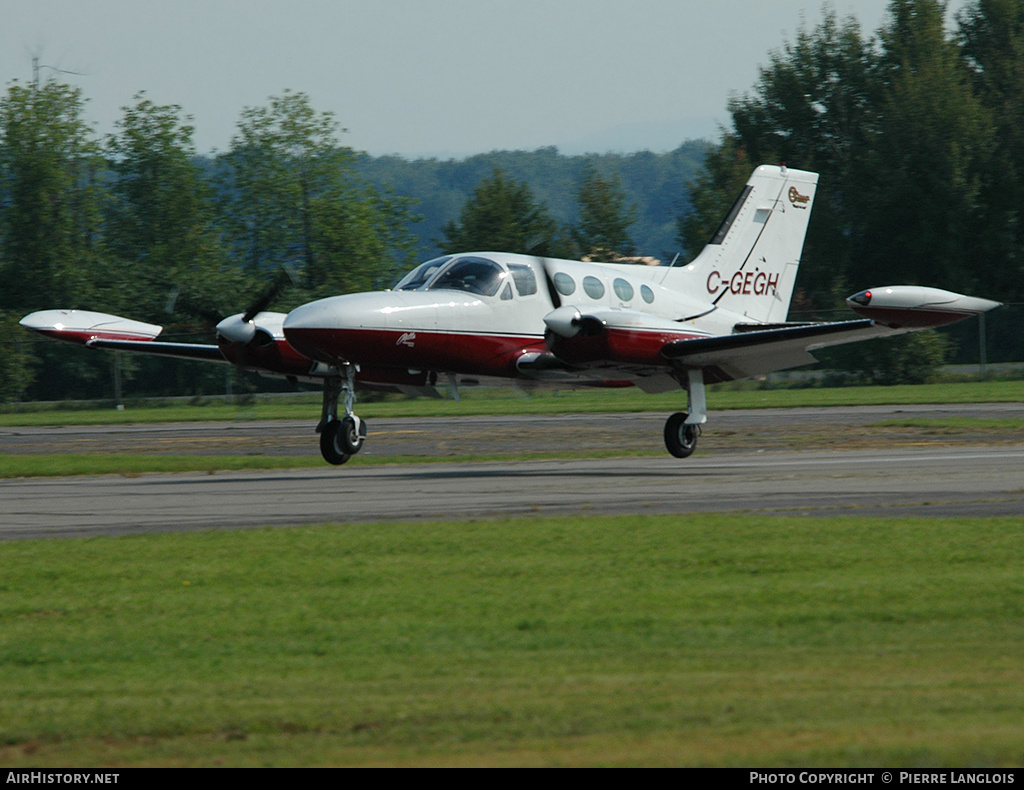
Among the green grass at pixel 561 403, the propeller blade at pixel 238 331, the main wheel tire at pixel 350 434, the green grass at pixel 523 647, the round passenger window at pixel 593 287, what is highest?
the round passenger window at pixel 593 287

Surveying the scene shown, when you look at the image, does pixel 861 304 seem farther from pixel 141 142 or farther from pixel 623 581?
pixel 141 142

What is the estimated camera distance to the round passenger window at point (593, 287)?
2114 cm

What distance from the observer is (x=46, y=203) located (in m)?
61.1

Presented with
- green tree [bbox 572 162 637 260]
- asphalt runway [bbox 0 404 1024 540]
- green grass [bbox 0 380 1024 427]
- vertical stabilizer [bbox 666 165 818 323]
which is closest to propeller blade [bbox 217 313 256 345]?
asphalt runway [bbox 0 404 1024 540]

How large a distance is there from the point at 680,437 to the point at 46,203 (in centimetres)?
4876

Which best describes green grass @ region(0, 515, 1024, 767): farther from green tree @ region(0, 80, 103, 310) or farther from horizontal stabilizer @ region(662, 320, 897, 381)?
green tree @ region(0, 80, 103, 310)

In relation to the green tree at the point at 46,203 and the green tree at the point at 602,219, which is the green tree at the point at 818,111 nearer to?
the green tree at the point at 602,219

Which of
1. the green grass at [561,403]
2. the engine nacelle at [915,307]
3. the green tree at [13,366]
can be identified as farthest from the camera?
the green tree at [13,366]

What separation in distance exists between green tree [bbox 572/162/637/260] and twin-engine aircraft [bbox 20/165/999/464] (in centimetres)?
4471

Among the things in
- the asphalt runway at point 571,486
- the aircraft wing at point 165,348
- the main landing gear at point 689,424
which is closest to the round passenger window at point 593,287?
the main landing gear at point 689,424

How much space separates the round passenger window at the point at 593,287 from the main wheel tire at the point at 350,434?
458cm

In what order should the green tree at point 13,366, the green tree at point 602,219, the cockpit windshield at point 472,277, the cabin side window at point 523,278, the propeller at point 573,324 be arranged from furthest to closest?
the green tree at point 602,219
the green tree at point 13,366
the cabin side window at point 523,278
the cockpit windshield at point 472,277
the propeller at point 573,324

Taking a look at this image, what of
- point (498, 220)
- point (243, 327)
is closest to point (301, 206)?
point (498, 220)
